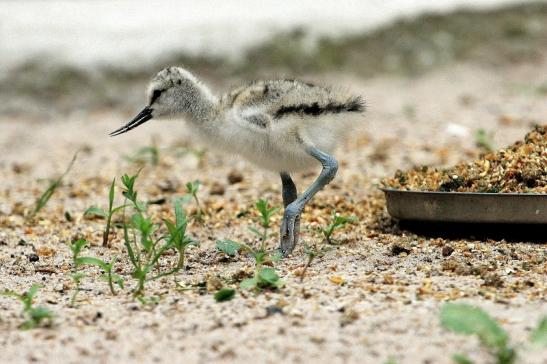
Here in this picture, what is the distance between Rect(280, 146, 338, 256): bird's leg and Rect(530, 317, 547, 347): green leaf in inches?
50.8

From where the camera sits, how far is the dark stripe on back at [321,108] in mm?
3582

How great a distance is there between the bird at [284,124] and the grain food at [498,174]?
0.44 metres

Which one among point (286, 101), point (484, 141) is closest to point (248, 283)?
point (286, 101)

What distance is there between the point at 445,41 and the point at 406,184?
4.04 m

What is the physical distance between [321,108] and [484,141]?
193 cm

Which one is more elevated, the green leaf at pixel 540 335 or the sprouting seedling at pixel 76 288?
the sprouting seedling at pixel 76 288

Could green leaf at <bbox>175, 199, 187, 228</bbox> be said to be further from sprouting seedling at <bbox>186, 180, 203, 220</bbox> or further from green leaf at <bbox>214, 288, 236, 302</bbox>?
green leaf at <bbox>214, 288, 236, 302</bbox>

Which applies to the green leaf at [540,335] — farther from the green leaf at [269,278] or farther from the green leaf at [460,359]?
the green leaf at [269,278]

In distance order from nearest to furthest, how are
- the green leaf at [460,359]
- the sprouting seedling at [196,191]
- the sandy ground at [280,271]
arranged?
the green leaf at [460,359], the sandy ground at [280,271], the sprouting seedling at [196,191]

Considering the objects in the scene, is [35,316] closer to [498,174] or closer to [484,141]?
[498,174]

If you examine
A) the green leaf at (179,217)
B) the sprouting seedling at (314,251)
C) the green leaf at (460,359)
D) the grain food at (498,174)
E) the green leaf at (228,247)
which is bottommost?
the green leaf at (460,359)

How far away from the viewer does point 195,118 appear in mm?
3887

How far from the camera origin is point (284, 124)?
358 cm

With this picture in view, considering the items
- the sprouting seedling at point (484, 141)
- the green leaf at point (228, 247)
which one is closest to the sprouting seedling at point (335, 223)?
the green leaf at point (228, 247)
